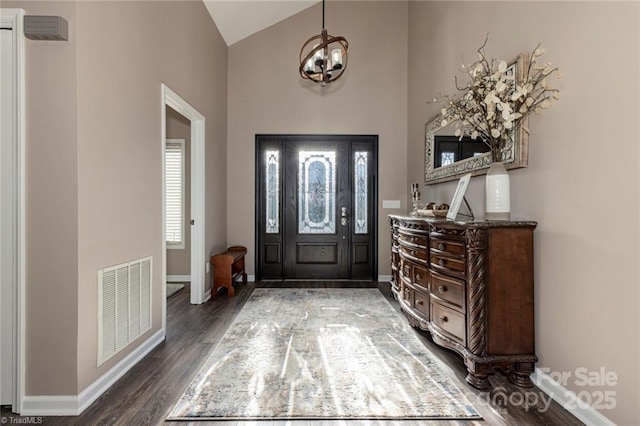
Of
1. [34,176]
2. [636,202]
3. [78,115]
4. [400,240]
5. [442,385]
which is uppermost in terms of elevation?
[78,115]

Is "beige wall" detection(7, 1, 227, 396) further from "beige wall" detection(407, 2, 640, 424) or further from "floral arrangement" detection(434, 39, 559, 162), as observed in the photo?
"beige wall" detection(407, 2, 640, 424)

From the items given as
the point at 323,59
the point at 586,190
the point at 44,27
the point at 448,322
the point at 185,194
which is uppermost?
the point at 323,59

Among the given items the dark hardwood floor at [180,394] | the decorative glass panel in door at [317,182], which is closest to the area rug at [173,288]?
the dark hardwood floor at [180,394]

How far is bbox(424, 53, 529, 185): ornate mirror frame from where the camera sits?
7.43 ft

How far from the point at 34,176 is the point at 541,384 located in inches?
134

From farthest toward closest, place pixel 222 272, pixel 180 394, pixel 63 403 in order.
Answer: pixel 222 272, pixel 180 394, pixel 63 403

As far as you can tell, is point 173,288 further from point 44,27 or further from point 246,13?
point 246,13

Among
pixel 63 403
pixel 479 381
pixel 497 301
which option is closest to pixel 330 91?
pixel 497 301

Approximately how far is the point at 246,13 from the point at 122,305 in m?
4.21

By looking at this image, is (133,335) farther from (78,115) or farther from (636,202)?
(636,202)

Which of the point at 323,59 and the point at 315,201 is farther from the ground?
the point at 323,59

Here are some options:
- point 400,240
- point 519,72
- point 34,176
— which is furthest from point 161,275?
point 519,72

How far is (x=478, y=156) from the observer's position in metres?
2.86

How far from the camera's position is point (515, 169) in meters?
2.39
